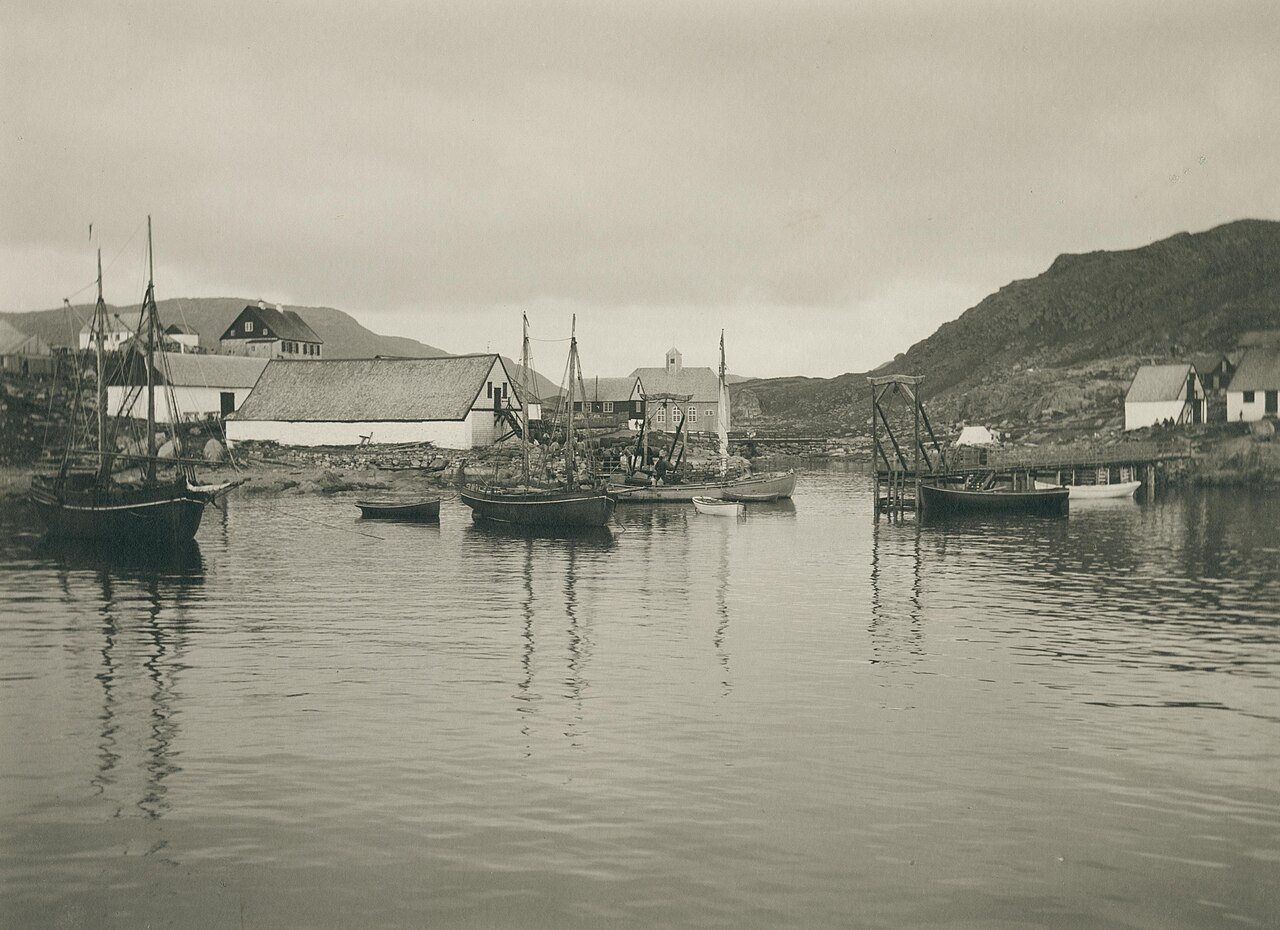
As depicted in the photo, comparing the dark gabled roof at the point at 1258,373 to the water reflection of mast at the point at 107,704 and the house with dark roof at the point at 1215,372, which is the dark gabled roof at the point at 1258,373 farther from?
the water reflection of mast at the point at 107,704

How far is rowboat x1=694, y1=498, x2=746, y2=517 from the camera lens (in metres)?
67.0

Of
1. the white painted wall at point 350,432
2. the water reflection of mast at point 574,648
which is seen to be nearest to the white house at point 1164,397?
the white painted wall at point 350,432

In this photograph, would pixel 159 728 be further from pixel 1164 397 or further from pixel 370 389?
pixel 1164 397

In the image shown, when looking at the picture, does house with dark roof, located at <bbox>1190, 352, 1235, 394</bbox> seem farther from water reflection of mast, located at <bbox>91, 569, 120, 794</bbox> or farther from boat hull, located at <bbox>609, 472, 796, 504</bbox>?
water reflection of mast, located at <bbox>91, 569, 120, 794</bbox>

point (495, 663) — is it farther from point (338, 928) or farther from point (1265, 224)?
point (1265, 224)

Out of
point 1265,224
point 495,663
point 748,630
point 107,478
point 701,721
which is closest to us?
point 701,721

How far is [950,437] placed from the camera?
129 m

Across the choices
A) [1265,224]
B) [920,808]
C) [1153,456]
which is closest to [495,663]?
[920,808]

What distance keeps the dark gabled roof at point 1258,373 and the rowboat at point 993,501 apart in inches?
1873

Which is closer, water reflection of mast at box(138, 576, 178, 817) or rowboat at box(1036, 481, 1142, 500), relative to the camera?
water reflection of mast at box(138, 576, 178, 817)

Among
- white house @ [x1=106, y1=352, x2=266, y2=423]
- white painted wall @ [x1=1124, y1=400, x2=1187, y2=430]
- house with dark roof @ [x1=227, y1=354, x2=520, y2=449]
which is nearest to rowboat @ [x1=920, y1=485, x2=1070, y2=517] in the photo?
house with dark roof @ [x1=227, y1=354, x2=520, y2=449]

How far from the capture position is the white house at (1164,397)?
110 meters

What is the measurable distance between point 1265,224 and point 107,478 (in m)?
183

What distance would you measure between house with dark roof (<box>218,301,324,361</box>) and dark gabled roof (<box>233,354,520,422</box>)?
36.5 meters
